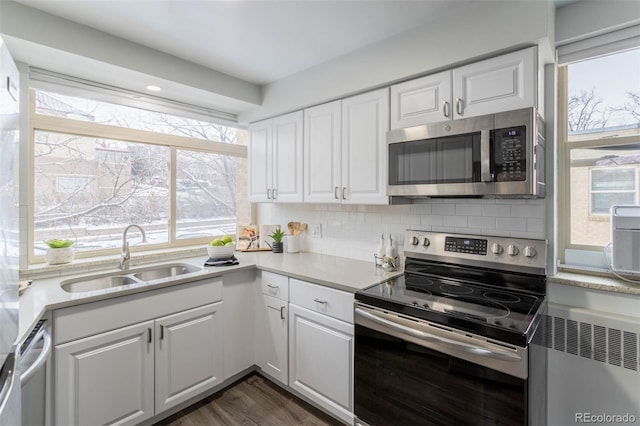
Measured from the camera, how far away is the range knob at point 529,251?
5.52 feet

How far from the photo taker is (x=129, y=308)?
1.79m

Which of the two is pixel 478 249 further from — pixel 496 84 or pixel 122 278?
pixel 122 278

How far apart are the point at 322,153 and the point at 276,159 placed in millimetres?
542

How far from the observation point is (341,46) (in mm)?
2127

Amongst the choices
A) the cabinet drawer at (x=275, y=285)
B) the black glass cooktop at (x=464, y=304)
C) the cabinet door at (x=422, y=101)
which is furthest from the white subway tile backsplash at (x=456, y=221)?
the cabinet drawer at (x=275, y=285)

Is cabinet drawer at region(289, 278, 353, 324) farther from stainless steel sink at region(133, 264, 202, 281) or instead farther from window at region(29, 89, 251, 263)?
window at region(29, 89, 251, 263)

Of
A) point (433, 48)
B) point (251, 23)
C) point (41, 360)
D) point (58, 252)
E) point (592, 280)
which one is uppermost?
point (251, 23)

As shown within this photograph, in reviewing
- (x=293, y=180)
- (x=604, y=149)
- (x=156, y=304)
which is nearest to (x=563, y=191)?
(x=604, y=149)

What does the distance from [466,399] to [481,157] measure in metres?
1.11

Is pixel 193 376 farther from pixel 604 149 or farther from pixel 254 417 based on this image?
pixel 604 149

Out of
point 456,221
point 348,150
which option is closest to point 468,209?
point 456,221

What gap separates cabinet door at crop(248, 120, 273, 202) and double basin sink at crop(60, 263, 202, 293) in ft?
2.96

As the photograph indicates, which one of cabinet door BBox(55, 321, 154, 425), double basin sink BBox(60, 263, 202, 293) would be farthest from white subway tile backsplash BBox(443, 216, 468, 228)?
cabinet door BBox(55, 321, 154, 425)

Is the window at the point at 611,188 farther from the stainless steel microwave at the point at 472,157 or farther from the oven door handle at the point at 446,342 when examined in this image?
the oven door handle at the point at 446,342
